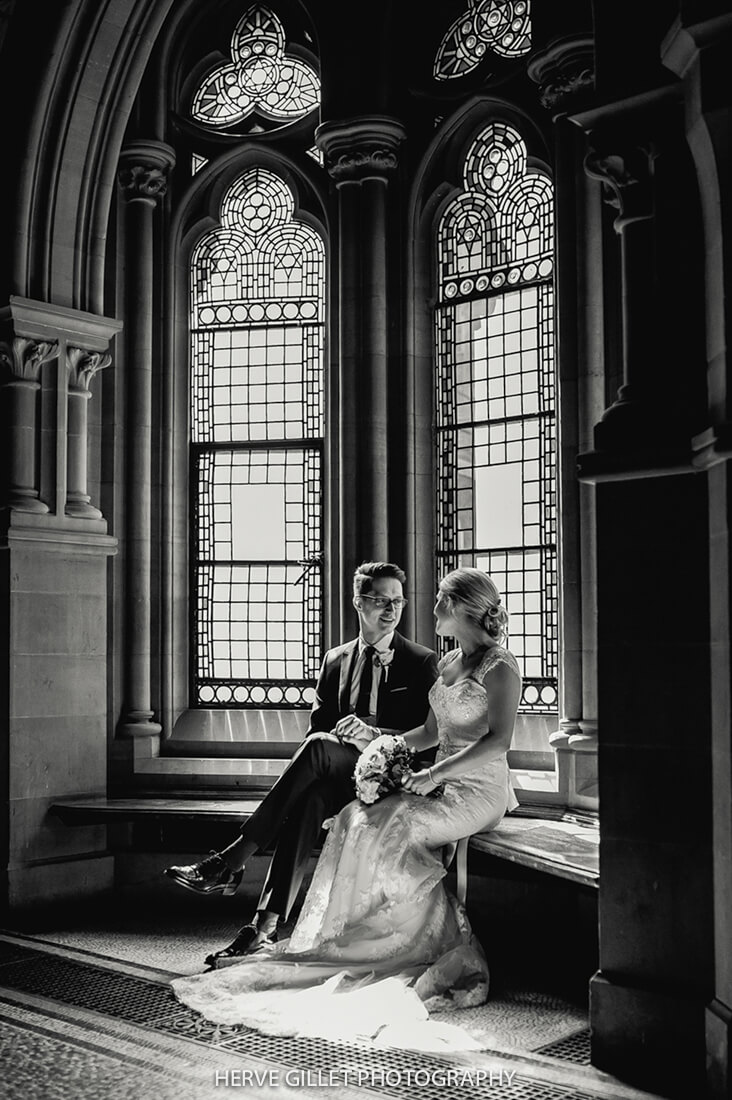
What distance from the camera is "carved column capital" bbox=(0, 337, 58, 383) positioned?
6.17 metres

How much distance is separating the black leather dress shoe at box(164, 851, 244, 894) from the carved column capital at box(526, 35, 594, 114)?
368 centimetres

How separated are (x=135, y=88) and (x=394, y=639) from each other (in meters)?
3.19

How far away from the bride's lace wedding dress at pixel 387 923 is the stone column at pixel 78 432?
242 cm

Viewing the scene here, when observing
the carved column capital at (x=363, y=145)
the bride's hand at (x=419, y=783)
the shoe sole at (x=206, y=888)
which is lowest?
the shoe sole at (x=206, y=888)

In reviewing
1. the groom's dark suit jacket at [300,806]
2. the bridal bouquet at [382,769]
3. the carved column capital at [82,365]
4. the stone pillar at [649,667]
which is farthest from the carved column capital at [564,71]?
the bridal bouquet at [382,769]

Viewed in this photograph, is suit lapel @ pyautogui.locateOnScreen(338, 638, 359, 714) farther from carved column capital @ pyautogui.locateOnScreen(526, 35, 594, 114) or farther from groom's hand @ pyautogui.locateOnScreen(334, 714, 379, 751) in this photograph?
carved column capital @ pyautogui.locateOnScreen(526, 35, 594, 114)

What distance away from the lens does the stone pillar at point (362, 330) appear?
6.48 m

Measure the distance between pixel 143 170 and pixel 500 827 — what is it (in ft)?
13.7

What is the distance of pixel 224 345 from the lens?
7.08 meters

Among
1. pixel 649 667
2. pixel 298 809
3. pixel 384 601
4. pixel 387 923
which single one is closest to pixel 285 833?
pixel 298 809

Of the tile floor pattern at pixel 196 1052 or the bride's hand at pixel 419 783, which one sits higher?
the bride's hand at pixel 419 783

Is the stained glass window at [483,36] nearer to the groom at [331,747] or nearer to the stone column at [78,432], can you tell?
the stone column at [78,432]

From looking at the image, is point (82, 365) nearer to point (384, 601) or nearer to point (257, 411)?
point (257, 411)

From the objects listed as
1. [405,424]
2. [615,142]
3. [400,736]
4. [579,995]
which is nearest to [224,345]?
[405,424]
